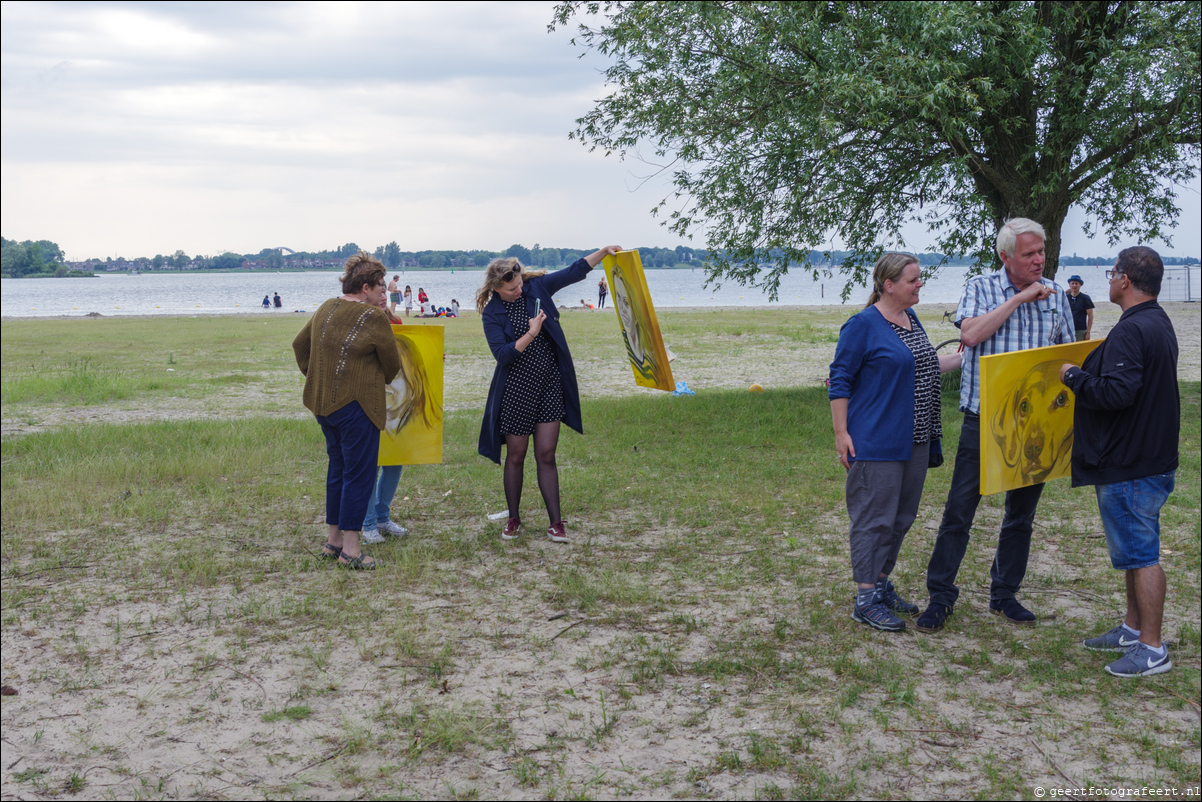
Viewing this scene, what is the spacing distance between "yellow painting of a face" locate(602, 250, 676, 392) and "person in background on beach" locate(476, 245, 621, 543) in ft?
0.98

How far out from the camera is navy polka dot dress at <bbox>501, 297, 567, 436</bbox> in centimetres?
690

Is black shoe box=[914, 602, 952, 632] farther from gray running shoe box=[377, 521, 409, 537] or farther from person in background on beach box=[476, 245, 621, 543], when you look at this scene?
gray running shoe box=[377, 521, 409, 537]

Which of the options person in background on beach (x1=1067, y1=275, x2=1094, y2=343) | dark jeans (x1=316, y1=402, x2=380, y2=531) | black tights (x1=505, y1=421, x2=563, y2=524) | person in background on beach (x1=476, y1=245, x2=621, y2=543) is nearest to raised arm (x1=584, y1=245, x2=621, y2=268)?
person in background on beach (x1=476, y1=245, x2=621, y2=543)

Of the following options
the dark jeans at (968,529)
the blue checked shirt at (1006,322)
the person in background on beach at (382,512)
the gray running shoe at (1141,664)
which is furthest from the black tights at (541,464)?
the gray running shoe at (1141,664)

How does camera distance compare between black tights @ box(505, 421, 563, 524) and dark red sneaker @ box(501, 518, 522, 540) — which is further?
dark red sneaker @ box(501, 518, 522, 540)

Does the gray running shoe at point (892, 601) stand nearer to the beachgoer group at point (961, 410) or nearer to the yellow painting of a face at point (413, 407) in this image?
the beachgoer group at point (961, 410)

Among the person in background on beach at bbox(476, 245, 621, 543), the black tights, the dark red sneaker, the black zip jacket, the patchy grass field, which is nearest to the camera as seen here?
the patchy grass field

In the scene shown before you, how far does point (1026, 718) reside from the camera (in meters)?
4.18

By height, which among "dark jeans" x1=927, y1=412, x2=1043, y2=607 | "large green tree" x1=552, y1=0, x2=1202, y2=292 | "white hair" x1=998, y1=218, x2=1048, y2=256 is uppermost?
"large green tree" x1=552, y1=0, x2=1202, y2=292

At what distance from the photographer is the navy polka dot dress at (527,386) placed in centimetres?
690

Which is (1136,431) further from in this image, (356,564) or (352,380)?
(356,564)

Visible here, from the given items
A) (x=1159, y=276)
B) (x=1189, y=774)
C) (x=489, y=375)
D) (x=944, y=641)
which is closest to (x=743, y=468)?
(x=944, y=641)

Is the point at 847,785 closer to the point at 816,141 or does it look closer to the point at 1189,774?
the point at 1189,774

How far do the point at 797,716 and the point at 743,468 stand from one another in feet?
18.5
